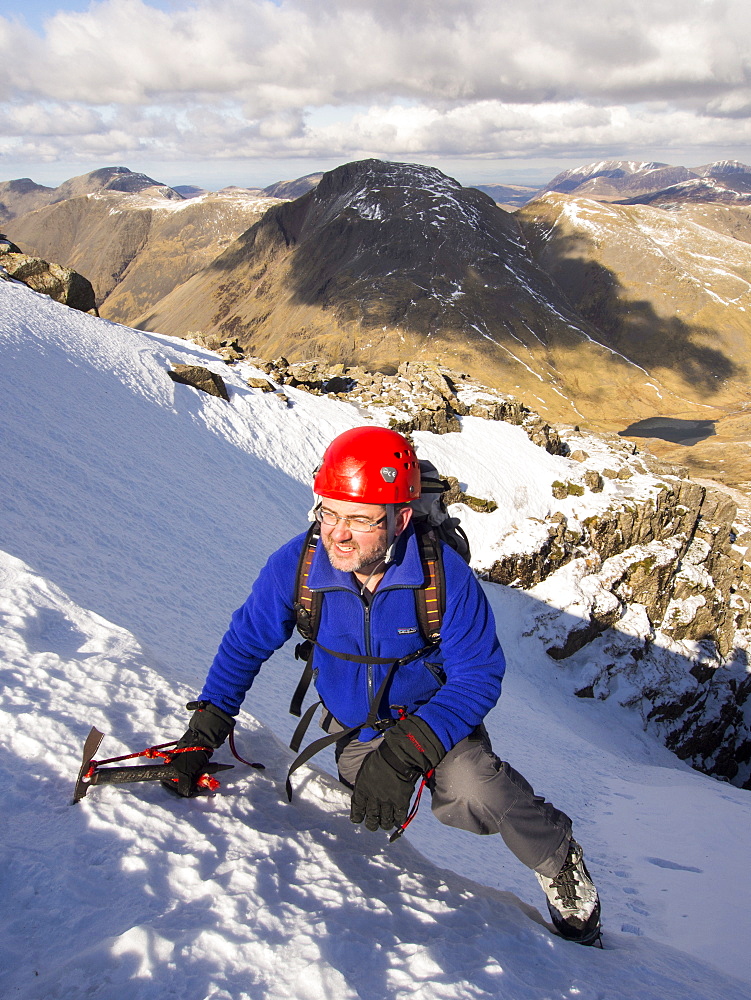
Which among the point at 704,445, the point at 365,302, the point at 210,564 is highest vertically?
the point at 365,302

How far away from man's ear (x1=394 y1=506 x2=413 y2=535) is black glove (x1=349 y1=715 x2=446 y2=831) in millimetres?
1416

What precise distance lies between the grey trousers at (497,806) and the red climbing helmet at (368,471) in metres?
1.98

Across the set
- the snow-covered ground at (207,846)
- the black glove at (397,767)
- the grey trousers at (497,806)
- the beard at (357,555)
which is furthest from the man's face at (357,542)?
the snow-covered ground at (207,846)

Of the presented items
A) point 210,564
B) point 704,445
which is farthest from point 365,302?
point 210,564

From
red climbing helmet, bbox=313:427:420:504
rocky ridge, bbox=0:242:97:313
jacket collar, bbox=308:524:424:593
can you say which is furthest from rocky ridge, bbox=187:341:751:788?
jacket collar, bbox=308:524:424:593

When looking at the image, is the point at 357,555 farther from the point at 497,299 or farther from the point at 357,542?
the point at 497,299

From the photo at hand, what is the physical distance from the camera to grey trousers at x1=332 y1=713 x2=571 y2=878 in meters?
4.07

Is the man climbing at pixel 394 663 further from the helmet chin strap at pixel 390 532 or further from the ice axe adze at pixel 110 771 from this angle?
the ice axe adze at pixel 110 771

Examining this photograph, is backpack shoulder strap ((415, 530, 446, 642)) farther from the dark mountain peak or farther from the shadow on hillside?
the dark mountain peak

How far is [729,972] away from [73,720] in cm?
570

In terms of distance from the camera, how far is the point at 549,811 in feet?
13.8

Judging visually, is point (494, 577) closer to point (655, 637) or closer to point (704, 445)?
point (655, 637)

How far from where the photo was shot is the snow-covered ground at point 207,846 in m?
2.99

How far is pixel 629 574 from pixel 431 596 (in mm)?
31715
